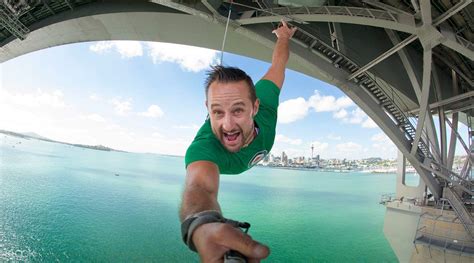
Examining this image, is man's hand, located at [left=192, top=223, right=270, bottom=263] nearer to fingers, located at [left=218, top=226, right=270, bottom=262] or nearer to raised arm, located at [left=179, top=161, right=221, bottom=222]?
fingers, located at [left=218, top=226, right=270, bottom=262]

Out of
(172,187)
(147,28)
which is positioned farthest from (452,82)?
(172,187)

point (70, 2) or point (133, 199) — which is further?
point (133, 199)

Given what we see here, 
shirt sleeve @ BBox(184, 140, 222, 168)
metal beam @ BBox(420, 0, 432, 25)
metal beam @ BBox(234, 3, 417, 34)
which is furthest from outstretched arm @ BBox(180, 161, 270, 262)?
metal beam @ BBox(420, 0, 432, 25)

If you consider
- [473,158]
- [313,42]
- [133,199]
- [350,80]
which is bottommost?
[133,199]

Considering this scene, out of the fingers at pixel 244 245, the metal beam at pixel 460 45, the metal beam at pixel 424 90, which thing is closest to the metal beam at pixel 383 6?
the metal beam at pixel 460 45

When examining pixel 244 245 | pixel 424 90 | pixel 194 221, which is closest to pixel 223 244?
pixel 244 245

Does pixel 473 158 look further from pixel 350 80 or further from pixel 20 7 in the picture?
pixel 20 7

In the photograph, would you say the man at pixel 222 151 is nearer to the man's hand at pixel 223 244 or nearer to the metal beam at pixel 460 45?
the man's hand at pixel 223 244
